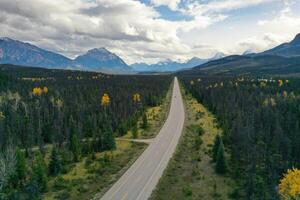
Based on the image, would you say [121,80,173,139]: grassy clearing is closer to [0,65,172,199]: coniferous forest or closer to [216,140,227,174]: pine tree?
[0,65,172,199]: coniferous forest

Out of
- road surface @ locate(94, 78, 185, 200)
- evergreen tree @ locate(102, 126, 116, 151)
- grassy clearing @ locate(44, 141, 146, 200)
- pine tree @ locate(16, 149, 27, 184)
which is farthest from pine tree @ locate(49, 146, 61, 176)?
evergreen tree @ locate(102, 126, 116, 151)

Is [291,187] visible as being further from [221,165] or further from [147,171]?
[147,171]

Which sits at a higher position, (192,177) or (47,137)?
(47,137)

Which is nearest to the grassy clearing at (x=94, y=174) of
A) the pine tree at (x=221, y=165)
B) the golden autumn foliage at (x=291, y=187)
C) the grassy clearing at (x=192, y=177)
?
the grassy clearing at (x=192, y=177)

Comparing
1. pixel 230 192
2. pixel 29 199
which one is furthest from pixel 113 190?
pixel 230 192

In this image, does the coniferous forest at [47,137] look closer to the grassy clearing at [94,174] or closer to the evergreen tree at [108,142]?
the evergreen tree at [108,142]

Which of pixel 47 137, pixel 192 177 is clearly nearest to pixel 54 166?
pixel 192 177
